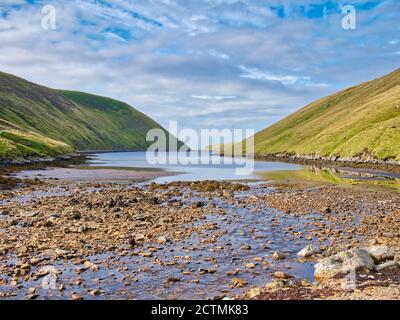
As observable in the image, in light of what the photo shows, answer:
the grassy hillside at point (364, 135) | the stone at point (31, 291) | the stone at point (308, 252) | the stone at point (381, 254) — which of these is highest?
the grassy hillside at point (364, 135)

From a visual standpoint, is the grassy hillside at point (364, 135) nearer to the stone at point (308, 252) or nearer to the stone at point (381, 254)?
the stone at point (308, 252)

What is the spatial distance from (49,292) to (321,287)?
40.2 ft

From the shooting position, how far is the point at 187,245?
969 inches

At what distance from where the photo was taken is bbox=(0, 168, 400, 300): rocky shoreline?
1691 centimetres

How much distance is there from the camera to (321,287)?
16.5 metres

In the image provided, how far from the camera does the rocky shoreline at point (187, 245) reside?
1691 centimetres

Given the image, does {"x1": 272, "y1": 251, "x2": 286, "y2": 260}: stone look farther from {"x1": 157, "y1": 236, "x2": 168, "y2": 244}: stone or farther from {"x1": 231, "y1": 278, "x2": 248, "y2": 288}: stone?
{"x1": 157, "y1": 236, "x2": 168, "y2": 244}: stone

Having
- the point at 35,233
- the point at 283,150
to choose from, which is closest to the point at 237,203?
the point at 35,233

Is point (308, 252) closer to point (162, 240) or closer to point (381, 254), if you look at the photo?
point (381, 254)

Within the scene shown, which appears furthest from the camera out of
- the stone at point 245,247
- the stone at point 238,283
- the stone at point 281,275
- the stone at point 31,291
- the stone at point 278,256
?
the stone at point 245,247

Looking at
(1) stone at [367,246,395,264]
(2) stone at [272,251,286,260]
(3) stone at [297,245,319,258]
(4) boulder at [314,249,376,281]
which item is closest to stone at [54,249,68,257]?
(2) stone at [272,251,286,260]

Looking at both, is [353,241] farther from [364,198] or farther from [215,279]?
[364,198]

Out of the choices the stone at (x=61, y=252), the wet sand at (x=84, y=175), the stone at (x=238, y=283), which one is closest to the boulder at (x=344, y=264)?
the stone at (x=238, y=283)

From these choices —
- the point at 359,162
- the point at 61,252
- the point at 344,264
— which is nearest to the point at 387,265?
the point at 344,264
